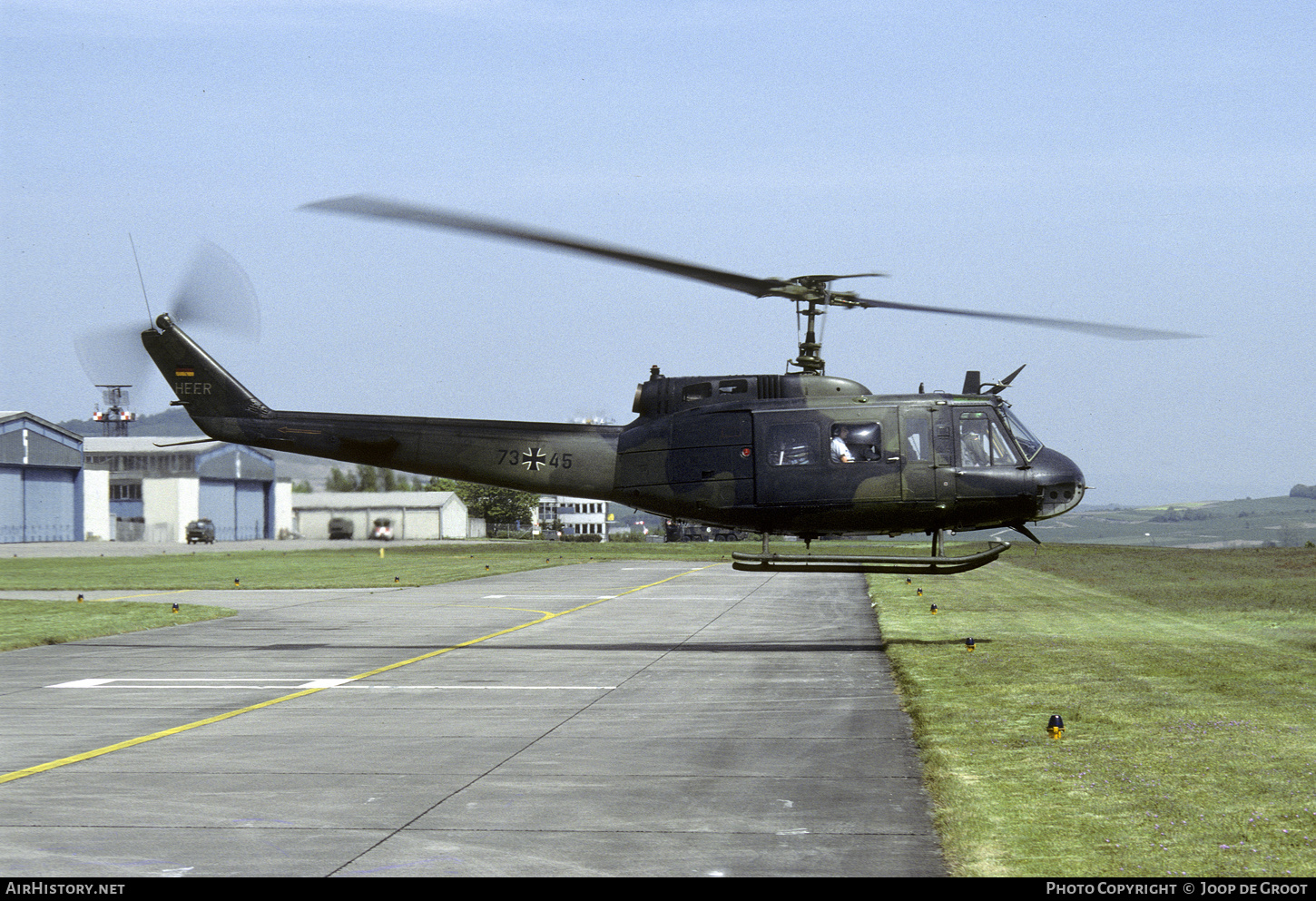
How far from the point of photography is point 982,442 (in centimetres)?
2020

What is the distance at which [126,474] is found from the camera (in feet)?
400

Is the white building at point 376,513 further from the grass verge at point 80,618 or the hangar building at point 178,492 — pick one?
the grass verge at point 80,618

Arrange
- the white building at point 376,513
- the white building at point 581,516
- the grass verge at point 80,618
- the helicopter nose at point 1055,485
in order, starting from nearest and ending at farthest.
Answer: the helicopter nose at point 1055,485 < the grass verge at point 80,618 < the white building at point 376,513 < the white building at point 581,516

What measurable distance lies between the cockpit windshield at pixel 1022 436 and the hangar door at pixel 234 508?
358 ft

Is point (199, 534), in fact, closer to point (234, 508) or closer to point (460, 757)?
point (234, 508)

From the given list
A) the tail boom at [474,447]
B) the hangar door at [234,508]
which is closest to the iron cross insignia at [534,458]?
the tail boom at [474,447]

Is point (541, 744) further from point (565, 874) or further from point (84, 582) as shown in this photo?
point (84, 582)

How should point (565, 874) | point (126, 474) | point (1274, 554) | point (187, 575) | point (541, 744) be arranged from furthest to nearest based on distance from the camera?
1. point (126, 474)
2. point (1274, 554)
3. point (187, 575)
4. point (541, 744)
5. point (565, 874)

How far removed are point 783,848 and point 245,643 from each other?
56.2ft

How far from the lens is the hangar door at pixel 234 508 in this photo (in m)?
122

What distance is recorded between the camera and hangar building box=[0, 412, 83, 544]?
9844 centimetres

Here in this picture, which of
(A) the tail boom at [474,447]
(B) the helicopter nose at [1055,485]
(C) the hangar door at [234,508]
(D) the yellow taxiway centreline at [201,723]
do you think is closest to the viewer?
(D) the yellow taxiway centreline at [201,723]

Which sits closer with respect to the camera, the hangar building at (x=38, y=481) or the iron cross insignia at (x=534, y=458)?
the iron cross insignia at (x=534, y=458)

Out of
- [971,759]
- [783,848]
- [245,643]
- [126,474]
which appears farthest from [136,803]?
[126,474]
